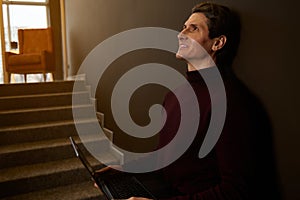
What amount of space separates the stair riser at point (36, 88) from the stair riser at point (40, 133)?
812 mm

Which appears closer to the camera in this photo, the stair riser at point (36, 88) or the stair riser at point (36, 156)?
the stair riser at point (36, 156)

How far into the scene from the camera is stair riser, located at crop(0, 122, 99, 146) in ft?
9.14

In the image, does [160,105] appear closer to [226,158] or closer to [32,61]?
[226,158]

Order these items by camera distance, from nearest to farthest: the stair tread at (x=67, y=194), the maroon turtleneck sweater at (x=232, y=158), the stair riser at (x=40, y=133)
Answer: the maroon turtleneck sweater at (x=232, y=158)
the stair tread at (x=67, y=194)
the stair riser at (x=40, y=133)

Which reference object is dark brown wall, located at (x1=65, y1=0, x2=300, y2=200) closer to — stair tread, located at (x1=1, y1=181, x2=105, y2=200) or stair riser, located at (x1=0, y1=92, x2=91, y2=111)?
stair tread, located at (x1=1, y1=181, x2=105, y2=200)

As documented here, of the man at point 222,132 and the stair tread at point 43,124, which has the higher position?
the man at point 222,132

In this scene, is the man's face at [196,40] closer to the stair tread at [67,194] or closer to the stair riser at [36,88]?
the stair tread at [67,194]

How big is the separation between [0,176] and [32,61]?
2652 mm

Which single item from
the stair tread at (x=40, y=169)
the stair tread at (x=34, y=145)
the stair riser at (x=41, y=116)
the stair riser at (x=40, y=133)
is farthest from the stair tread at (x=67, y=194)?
the stair riser at (x=41, y=116)

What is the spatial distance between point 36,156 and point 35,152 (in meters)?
0.04

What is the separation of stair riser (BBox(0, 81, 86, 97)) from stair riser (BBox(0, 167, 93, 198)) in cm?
150

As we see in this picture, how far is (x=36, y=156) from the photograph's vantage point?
2646 millimetres

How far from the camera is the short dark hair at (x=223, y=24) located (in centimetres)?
104

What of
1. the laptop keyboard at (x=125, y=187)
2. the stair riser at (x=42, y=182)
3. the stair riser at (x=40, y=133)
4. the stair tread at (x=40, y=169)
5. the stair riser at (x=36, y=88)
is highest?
the laptop keyboard at (x=125, y=187)
